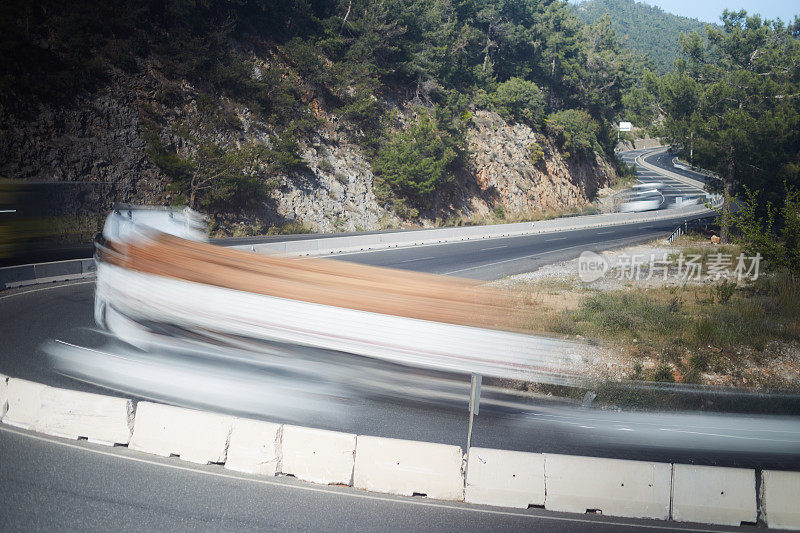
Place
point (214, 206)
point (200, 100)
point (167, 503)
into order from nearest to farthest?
point (167, 503)
point (214, 206)
point (200, 100)

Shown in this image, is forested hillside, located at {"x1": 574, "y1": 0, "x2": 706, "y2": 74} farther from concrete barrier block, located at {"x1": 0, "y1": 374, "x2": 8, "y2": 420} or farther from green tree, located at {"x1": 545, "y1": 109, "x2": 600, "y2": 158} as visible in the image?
concrete barrier block, located at {"x1": 0, "y1": 374, "x2": 8, "y2": 420}

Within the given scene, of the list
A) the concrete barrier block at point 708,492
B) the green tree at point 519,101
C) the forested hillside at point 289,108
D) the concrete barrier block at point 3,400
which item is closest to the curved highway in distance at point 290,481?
the concrete barrier block at point 3,400

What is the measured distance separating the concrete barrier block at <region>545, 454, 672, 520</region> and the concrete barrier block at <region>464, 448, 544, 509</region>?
0.11 m

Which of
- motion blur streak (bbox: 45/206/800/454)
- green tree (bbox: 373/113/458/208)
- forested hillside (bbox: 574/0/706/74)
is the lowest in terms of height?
motion blur streak (bbox: 45/206/800/454)

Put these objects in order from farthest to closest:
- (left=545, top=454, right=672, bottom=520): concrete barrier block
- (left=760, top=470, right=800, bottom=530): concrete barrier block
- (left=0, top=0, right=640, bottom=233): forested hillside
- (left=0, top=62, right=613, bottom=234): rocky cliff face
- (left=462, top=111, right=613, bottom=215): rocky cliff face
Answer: (left=462, top=111, right=613, bottom=215): rocky cliff face
(left=0, top=0, right=640, bottom=233): forested hillside
(left=0, top=62, right=613, bottom=234): rocky cliff face
(left=545, top=454, right=672, bottom=520): concrete barrier block
(left=760, top=470, right=800, bottom=530): concrete barrier block

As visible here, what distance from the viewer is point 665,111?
43.1 m

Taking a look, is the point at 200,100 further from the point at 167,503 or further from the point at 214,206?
the point at 167,503

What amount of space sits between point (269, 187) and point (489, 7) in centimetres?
3949

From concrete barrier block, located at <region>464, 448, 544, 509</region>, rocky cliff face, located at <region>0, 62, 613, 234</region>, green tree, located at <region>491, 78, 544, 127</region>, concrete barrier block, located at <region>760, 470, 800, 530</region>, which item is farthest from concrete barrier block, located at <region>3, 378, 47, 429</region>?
green tree, located at <region>491, 78, 544, 127</region>

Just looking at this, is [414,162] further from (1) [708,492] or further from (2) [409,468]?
(1) [708,492]

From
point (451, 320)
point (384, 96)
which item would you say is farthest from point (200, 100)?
point (451, 320)

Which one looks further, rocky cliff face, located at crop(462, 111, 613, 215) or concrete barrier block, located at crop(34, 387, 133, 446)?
rocky cliff face, located at crop(462, 111, 613, 215)

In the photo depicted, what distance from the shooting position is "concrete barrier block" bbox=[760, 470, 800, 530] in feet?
18.5

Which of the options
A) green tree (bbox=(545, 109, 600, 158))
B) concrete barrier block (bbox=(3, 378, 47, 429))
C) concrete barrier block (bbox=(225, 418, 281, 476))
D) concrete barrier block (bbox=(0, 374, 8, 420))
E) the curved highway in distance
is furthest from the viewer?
green tree (bbox=(545, 109, 600, 158))
